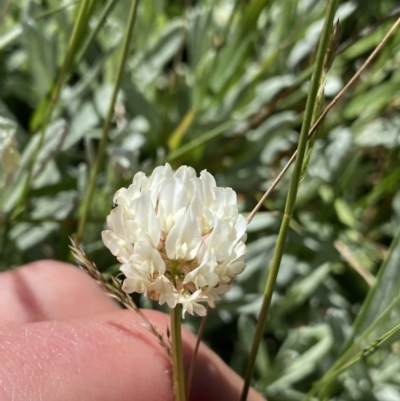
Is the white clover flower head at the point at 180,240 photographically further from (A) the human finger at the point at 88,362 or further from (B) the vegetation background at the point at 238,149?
(B) the vegetation background at the point at 238,149

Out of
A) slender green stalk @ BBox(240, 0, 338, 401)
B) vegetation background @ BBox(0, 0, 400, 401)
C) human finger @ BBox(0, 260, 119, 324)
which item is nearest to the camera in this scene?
slender green stalk @ BBox(240, 0, 338, 401)

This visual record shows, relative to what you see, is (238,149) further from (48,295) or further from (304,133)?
(304,133)

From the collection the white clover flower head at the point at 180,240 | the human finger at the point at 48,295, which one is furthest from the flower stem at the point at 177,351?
the human finger at the point at 48,295

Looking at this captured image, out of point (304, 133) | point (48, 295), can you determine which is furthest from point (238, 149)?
point (304, 133)

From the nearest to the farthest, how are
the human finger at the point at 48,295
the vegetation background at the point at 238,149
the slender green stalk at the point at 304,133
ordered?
the slender green stalk at the point at 304,133, the human finger at the point at 48,295, the vegetation background at the point at 238,149

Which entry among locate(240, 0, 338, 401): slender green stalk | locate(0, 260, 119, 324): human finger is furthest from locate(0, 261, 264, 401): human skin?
locate(240, 0, 338, 401): slender green stalk

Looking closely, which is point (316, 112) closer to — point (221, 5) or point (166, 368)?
point (166, 368)

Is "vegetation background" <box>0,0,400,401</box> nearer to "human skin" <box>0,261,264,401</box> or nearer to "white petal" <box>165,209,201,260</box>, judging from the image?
"human skin" <box>0,261,264,401</box>
